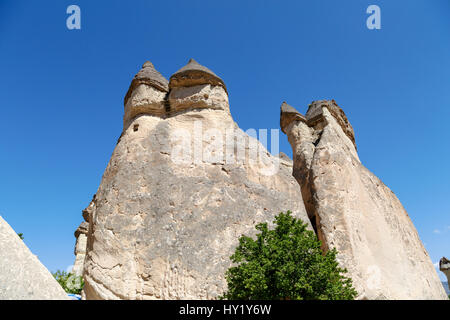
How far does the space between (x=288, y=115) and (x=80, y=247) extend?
22306 millimetres

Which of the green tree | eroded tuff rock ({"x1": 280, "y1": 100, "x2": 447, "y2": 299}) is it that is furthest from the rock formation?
the green tree

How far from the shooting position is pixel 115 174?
13.3 m

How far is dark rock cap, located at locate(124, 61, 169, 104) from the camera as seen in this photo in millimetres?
15541

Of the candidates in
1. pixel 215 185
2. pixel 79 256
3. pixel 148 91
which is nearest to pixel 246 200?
pixel 215 185

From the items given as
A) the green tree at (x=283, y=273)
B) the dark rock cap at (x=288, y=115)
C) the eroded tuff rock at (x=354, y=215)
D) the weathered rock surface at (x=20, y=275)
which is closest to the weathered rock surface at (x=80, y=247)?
the dark rock cap at (x=288, y=115)

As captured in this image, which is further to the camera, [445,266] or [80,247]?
[80,247]

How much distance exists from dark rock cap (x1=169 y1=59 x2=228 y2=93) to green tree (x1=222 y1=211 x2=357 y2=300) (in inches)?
346

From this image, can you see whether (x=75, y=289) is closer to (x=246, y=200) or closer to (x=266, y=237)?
(x=246, y=200)

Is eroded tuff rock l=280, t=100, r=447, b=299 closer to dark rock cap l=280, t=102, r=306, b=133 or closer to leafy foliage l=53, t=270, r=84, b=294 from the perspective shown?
dark rock cap l=280, t=102, r=306, b=133

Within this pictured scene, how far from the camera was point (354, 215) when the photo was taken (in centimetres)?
1442

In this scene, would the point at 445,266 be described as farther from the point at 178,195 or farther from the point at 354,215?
the point at 178,195

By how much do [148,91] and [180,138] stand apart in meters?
3.14

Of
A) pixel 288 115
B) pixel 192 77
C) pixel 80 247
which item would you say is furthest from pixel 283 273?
pixel 80 247

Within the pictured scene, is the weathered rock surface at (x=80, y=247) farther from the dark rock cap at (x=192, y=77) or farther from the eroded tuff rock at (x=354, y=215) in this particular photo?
the eroded tuff rock at (x=354, y=215)
